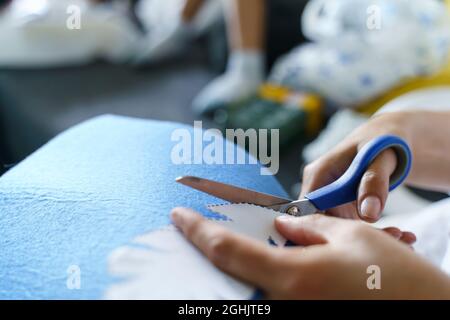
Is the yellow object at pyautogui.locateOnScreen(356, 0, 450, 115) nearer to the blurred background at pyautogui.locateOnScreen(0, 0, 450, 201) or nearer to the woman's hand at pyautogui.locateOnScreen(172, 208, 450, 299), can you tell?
the blurred background at pyautogui.locateOnScreen(0, 0, 450, 201)

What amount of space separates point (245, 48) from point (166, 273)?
1158 millimetres

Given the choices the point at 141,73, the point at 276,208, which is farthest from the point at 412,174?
the point at 141,73

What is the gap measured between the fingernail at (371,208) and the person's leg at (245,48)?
37.2 inches

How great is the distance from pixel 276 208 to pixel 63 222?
0.63ft

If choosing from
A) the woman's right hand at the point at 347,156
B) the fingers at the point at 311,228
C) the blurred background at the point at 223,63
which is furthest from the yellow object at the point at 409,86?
the fingers at the point at 311,228

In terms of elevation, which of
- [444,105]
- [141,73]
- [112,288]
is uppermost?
[141,73]

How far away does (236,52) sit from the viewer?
58.1 inches

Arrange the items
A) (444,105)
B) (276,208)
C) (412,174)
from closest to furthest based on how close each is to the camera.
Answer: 1. (276,208)
2. (412,174)
3. (444,105)

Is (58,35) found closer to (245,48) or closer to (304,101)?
(245,48)

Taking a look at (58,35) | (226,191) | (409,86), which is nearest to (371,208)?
(226,191)

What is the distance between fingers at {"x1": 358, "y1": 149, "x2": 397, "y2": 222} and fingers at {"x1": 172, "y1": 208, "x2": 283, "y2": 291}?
0.46 feet

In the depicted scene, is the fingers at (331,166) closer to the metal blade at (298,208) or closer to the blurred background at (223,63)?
the metal blade at (298,208)

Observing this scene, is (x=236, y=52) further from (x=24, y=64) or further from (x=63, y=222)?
(x=63, y=222)

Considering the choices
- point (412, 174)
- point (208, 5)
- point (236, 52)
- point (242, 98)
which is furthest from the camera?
point (208, 5)
